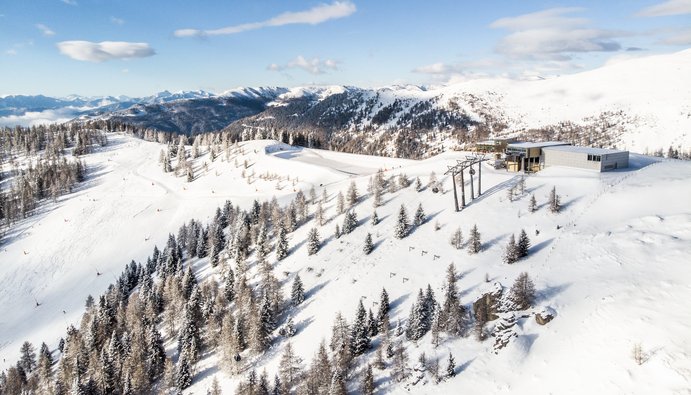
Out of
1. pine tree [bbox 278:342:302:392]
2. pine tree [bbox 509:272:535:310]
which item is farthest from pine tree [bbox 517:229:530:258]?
pine tree [bbox 278:342:302:392]

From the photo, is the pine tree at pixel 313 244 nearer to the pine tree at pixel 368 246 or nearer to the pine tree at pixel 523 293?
the pine tree at pixel 368 246

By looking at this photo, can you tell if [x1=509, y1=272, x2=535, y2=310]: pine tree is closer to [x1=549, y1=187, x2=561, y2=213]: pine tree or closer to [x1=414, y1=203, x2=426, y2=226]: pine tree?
[x1=549, y1=187, x2=561, y2=213]: pine tree

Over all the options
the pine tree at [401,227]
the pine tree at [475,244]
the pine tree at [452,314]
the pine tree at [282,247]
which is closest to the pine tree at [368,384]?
the pine tree at [452,314]

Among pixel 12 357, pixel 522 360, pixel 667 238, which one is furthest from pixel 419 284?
pixel 12 357

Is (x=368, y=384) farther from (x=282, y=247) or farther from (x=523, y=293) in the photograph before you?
(x=282, y=247)

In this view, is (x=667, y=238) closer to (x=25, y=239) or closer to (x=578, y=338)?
(x=578, y=338)

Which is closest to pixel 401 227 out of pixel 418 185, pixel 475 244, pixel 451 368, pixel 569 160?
pixel 475 244
